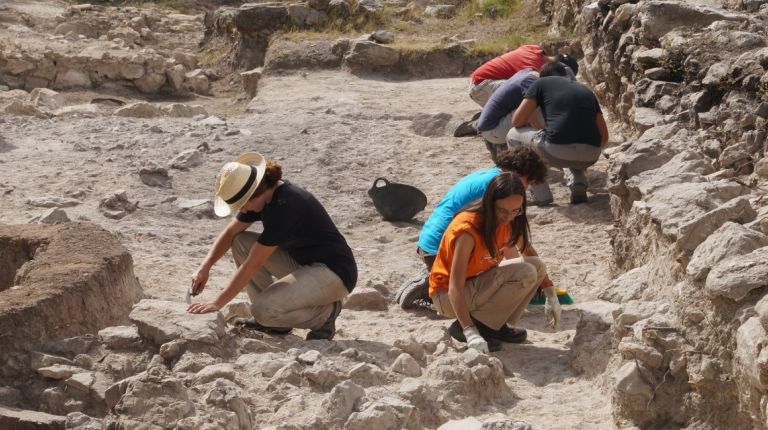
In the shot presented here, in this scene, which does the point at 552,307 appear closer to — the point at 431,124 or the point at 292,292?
the point at 292,292

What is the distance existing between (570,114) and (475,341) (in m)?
3.51

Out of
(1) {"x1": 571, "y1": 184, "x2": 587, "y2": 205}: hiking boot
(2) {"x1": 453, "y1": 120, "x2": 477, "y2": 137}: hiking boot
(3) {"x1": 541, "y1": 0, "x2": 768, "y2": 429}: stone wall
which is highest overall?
(3) {"x1": 541, "y1": 0, "x2": 768, "y2": 429}: stone wall

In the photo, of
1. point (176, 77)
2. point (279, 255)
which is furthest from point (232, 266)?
point (176, 77)

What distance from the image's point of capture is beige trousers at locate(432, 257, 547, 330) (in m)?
6.13

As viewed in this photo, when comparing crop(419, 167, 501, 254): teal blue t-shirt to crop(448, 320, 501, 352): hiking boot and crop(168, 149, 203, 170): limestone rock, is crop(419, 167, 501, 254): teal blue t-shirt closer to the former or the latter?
crop(448, 320, 501, 352): hiking boot

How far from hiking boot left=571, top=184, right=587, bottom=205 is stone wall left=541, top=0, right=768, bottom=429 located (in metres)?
0.82

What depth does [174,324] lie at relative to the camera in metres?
5.66

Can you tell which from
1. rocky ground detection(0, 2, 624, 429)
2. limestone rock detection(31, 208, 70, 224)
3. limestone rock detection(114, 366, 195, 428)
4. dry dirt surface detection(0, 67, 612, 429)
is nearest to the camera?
limestone rock detection(114, 366, 195, 428)

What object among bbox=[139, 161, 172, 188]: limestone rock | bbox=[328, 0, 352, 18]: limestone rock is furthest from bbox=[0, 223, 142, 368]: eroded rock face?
bbox=[328, 0, 352, 18]: limestone rock

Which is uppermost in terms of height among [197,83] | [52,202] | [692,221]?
[692,221]

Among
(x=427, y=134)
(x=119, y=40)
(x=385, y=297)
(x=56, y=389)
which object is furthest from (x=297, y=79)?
(x=56, y=389)

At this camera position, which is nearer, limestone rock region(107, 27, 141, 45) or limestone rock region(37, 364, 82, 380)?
limestone rock region(37, 364, 82, 380)

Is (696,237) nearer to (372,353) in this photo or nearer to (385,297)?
(372,353)

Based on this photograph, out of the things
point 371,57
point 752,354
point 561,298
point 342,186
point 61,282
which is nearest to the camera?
point 752,354
